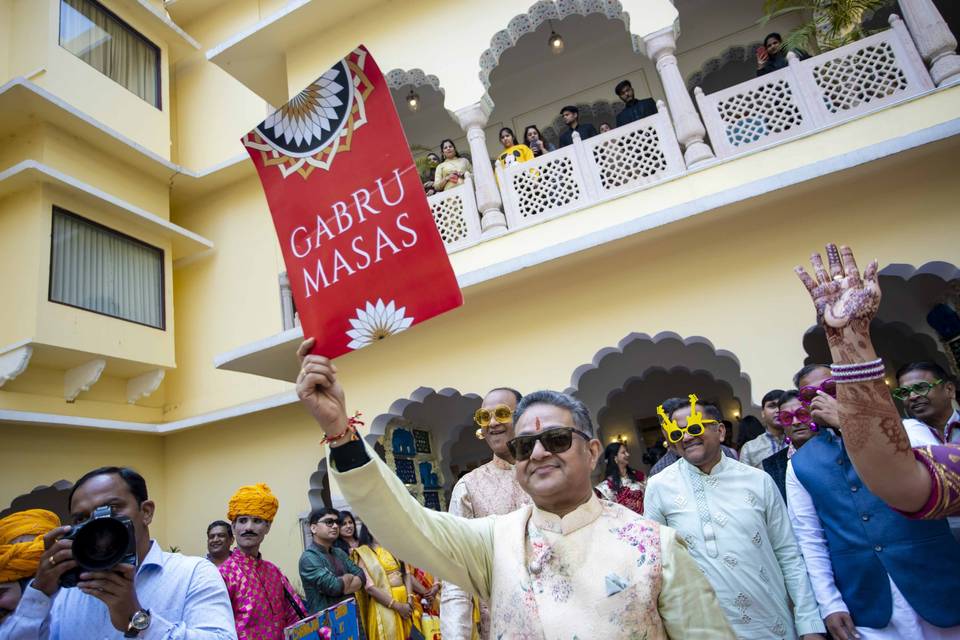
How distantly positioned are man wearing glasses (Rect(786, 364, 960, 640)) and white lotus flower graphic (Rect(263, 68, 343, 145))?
2.10 m

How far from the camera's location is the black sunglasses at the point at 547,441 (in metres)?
1.58

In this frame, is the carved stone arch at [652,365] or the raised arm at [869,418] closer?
the raised arm at [869,418]

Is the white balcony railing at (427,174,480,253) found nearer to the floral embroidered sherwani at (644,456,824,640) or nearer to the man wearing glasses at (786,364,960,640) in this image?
the floral embroidered sherwani at (644,456,824,640)

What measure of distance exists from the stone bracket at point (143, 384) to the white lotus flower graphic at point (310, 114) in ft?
23.9

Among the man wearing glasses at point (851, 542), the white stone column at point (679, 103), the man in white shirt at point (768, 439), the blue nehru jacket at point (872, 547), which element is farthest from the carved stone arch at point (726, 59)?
the blue nehru jacket at point (872, 547)

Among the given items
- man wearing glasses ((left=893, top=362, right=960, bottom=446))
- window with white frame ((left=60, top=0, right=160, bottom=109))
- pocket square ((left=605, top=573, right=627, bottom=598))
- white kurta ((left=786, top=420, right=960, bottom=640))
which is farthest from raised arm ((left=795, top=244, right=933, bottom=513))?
window with white frame ((left=60, top=0, right=160, bottom=109))

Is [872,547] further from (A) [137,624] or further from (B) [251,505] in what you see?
(B) [251,505]

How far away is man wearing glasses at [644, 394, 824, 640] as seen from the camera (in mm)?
2447

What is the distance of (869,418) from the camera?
1370mm

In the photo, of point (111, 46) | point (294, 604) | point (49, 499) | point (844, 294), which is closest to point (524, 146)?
point (294, 604)

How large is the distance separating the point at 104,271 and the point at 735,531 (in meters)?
7.97

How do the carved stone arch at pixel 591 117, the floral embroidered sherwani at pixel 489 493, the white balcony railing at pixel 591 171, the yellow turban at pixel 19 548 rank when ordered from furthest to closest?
1. the carved stone arch at pixel 591 117
2. the white balcony railing at pixel 591 171
3. the floral embroidered sherwani at pixel 489 493
4. the yellow turban at pixel 19 548

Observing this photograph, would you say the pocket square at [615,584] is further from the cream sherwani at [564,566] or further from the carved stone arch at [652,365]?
the carved stone arch at [652,365]

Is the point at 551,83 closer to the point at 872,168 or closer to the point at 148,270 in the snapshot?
the point at 872,168
